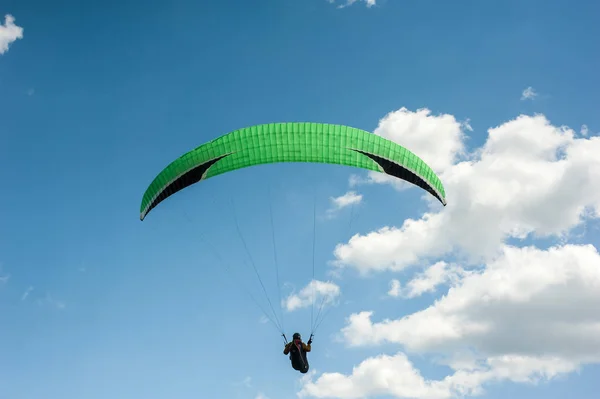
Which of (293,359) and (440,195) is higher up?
(440,195)

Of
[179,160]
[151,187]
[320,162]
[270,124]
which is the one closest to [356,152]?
[320,162]

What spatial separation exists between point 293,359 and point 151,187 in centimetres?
948

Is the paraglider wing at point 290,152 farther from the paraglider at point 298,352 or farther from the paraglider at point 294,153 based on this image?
the paraglider at point 298,352

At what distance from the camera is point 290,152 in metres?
25.4

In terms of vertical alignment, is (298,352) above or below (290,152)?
below

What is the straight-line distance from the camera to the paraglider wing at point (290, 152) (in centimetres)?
2502

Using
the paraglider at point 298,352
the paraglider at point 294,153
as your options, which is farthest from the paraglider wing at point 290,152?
the paraglider at point 298,352

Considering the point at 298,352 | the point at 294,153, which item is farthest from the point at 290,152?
the point at 298,352

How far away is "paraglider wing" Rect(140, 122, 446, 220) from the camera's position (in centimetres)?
2502

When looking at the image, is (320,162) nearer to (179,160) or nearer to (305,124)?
(305,124)

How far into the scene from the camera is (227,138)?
82.7 ft

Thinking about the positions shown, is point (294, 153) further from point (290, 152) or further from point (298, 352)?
point (298, 352)

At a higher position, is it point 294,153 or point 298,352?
point 294,153

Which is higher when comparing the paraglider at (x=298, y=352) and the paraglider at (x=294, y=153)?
the paraglider at (x=294, y=153)
